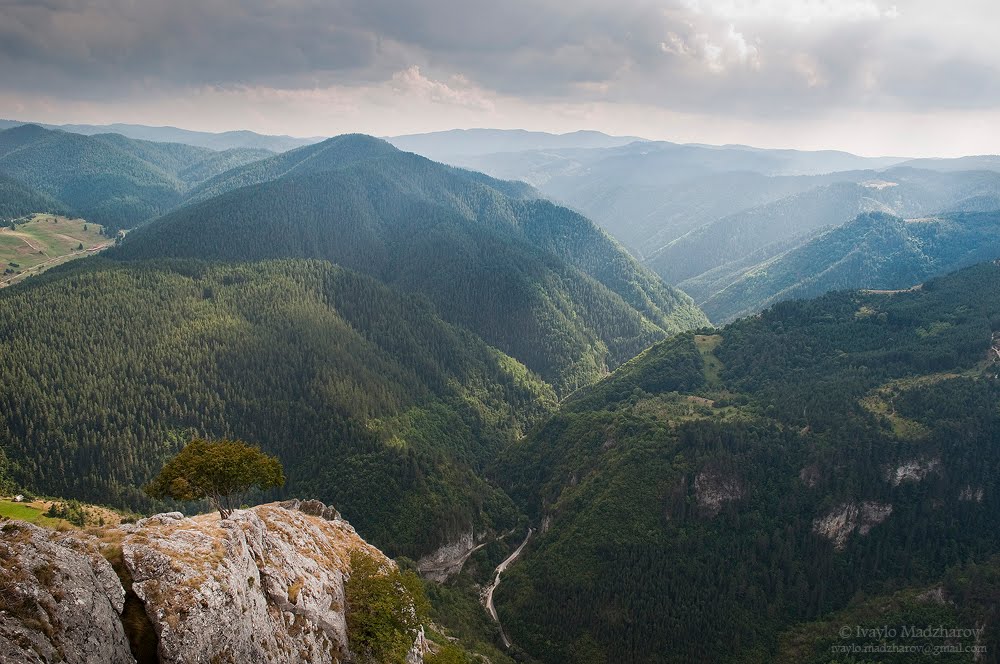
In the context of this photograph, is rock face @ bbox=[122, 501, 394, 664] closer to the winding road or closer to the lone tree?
the lone tree

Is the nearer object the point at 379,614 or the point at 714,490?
the point at 379,614

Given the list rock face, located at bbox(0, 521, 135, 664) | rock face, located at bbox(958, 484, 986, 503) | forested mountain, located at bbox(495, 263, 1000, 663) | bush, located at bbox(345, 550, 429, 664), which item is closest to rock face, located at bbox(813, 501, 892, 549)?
forested mountain, located at bbox(495, 263, 1000, 663)

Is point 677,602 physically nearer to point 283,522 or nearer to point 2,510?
point 283,522

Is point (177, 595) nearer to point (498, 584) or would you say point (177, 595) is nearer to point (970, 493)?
point (498, 584)

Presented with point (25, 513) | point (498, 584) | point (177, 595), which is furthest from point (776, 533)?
point (25, 513)

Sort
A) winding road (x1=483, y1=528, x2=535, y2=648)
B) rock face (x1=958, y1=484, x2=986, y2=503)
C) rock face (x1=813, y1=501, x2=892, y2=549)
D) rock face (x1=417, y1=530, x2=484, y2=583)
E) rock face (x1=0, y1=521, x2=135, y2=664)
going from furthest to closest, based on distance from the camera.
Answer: rock face (x1=417, y1=530, x2=484, y2=583)
rock face (x1=958, y1=484, x2=986, y2=503)
rock face (x1=813, y1=501, x2=892, y2=549)
winding road (x1=483, y1=528, x2=535, y2=648)
rock face (x1=0, y1=521, x2=135, y2=664)

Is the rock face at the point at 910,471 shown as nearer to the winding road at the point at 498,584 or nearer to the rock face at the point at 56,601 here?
the winding road at the point at 498,584
